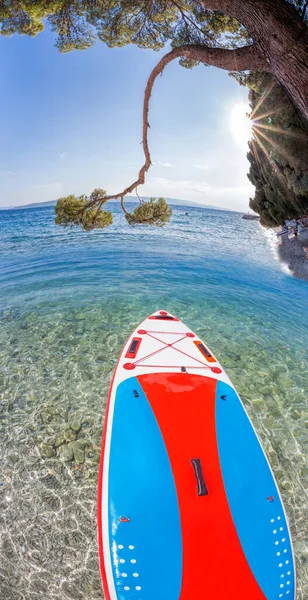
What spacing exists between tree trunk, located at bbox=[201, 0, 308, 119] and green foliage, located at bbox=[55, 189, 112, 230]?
4.32m

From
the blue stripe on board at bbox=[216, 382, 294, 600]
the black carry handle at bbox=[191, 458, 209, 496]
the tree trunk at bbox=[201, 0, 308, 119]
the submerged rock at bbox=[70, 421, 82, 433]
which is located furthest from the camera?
the submerged rock at bbox=[70, 421, 82, 433]

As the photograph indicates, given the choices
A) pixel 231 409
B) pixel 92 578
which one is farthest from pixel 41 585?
pixel 231 409

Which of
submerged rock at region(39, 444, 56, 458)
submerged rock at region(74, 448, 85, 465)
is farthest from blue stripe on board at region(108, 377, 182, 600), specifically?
submerged rock at region(39, 444, 56, 458)

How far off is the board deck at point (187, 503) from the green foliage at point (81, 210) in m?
4.24

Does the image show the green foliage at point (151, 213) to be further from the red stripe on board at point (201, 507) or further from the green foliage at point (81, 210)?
the red stripe on board at point (201, 507)

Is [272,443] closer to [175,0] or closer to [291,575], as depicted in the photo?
[291,575]

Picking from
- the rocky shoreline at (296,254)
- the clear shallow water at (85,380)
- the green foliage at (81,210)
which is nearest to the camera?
the clear shallow water at (85,380)

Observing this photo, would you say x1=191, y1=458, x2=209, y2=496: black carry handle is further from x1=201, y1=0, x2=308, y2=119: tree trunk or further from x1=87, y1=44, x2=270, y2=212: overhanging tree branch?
x1=201, y1=0, x2=308, y2=119: tree trunk

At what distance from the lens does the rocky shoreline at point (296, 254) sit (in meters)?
20.0

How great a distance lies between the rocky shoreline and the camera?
20.0 metres

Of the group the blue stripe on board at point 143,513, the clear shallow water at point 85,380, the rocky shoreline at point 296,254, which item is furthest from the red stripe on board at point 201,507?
the rocky shoreline at point 296,254

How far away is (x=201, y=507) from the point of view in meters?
3.70

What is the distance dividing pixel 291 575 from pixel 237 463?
1.29 meters

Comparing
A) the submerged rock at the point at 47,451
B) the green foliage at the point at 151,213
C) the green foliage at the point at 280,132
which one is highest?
the green foliage at the point at 280,132
